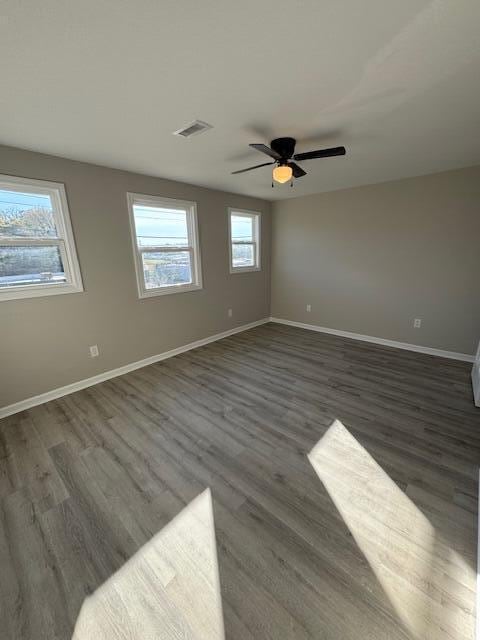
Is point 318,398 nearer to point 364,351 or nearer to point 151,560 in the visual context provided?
point 364,351

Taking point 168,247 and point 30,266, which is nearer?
point 30,266

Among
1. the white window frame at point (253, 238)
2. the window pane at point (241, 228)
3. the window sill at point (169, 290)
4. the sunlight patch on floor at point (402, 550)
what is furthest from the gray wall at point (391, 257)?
the sunlight patch on floor at point (402, 550)

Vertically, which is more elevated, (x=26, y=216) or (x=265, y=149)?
(x=265, y=149)

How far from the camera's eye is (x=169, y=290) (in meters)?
3.65

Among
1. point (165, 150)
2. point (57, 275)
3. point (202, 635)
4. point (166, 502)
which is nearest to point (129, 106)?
point (165, 150)

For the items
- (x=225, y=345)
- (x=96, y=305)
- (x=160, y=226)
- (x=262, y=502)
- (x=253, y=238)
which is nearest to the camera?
(x=262, y=502)

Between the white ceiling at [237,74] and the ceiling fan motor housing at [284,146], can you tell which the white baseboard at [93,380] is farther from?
the ceiling fan motor housing at [284,146]

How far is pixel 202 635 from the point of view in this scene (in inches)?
40.8

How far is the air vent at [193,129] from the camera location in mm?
1921

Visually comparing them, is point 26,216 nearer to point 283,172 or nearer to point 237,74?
point 237,74

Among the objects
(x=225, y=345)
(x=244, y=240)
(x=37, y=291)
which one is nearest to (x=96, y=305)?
(x=37, y=291)

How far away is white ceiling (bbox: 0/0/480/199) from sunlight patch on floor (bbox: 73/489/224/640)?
2.48 metres

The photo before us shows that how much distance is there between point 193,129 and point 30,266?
2.04m

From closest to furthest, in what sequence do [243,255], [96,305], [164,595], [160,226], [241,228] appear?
[164,595]
[96,305]
[160,226]
[241,228]
[243,255]
